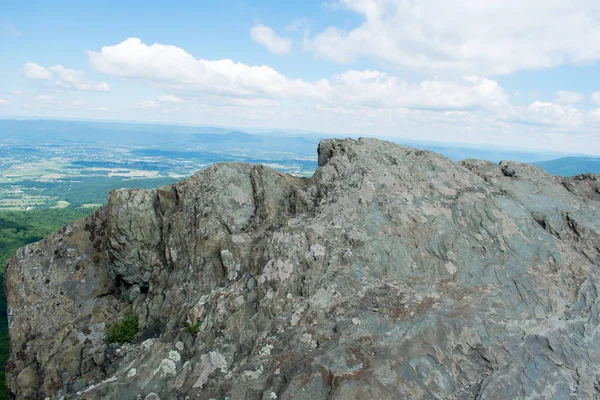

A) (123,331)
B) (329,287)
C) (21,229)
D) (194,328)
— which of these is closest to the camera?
(329,287)

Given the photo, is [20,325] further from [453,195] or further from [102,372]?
[453,195]

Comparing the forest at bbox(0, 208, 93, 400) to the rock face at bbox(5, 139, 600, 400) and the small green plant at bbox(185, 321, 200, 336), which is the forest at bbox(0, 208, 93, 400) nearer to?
the rock face at bbox(5, 139, 600, 400)

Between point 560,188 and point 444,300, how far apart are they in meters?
11.2

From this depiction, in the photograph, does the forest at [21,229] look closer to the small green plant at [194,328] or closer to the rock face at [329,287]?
the rock face at [329,287]

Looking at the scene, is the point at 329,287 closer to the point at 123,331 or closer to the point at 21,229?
the point at 123,331

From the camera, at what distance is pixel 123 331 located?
18156 mm

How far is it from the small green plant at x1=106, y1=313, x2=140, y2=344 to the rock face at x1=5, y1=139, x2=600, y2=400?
0.39 metres

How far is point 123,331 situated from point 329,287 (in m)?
10.5

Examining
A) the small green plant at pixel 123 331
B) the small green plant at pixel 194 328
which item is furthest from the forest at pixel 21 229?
the small green plant at pixel 194 328

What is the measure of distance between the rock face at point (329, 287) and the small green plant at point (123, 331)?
15.2 inches

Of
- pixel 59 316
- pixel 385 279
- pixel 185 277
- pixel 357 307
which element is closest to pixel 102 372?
pixel 185 277

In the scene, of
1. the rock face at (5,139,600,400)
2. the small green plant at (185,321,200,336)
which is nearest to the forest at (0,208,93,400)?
the rock face at (5,139,600,400)

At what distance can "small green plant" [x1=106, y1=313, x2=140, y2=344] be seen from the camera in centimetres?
1802

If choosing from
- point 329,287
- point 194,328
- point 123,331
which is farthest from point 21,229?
point 329,287
